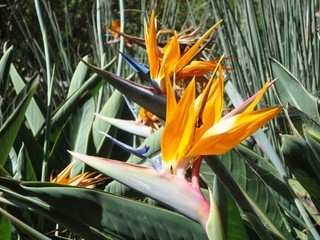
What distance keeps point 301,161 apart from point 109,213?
0.36 meters

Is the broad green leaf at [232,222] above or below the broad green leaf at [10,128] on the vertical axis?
below

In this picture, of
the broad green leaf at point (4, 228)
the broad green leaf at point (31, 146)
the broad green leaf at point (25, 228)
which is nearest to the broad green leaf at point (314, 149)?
the broad green leaf at point (25, 228)

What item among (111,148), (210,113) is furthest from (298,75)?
(210,113)

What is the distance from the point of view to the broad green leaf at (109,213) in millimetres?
727

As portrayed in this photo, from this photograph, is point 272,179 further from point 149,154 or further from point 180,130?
point 180,130

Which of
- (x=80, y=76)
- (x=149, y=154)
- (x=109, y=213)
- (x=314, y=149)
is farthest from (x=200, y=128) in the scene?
(x=80, y=76)

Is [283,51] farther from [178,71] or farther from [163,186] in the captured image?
[163,186]

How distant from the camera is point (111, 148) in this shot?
1.55 m

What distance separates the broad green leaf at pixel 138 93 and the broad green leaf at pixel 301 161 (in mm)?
286

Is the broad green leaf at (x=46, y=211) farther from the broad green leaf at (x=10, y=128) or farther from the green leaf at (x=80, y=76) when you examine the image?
the green leaf at (x=80, y=76)

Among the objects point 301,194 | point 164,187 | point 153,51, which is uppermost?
point 153,51

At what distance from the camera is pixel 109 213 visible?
762 millimetres

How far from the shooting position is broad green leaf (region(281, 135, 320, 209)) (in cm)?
96

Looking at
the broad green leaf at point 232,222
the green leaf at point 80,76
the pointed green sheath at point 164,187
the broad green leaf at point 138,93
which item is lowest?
the broad green leaf at point 232,222
